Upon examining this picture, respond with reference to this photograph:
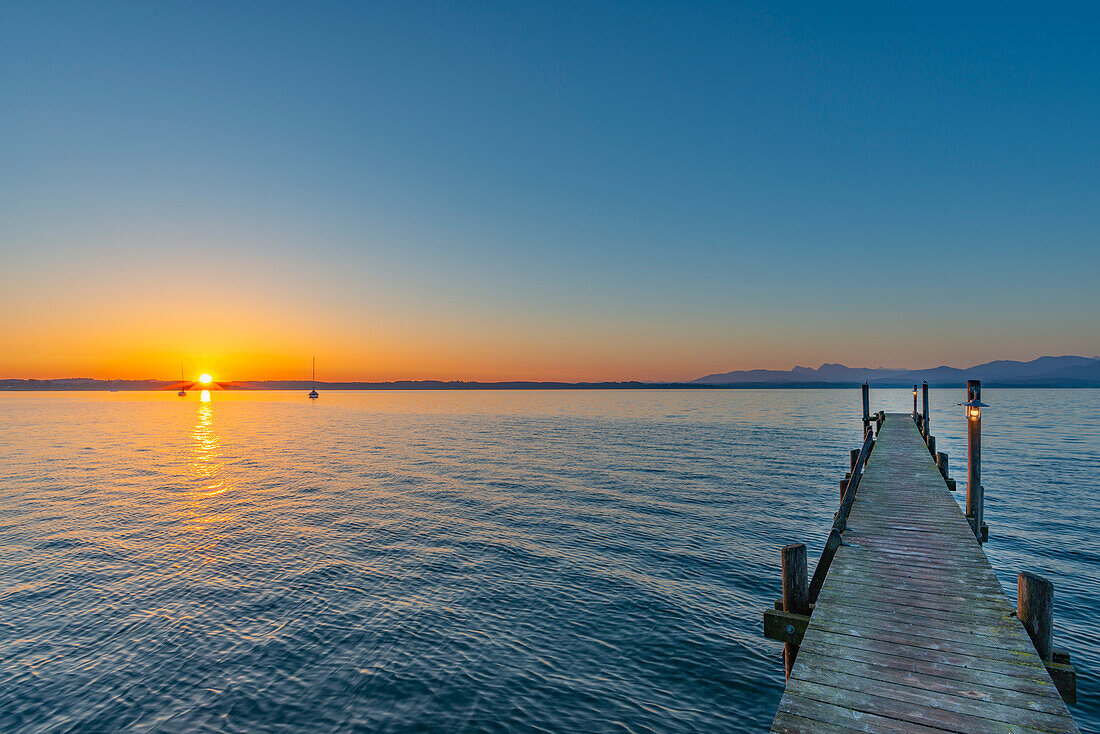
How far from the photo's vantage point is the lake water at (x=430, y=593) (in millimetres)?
9148

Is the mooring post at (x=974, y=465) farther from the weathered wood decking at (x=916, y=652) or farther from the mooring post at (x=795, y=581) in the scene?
the mooring post at (x=795, y=581)

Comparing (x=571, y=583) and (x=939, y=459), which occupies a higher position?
(x=939, y=459)

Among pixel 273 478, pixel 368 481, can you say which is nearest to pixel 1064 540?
pixel 368 481

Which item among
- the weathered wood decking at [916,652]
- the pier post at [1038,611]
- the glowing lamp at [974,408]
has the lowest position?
the weathered wood decking at [916,652]

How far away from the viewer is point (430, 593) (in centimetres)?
1372

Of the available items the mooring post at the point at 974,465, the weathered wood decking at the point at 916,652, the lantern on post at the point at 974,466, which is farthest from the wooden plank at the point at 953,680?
the lantern on post at the point at 974,466

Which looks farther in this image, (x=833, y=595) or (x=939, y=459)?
(x=939, y=459)

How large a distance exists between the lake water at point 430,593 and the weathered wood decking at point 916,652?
2.73m

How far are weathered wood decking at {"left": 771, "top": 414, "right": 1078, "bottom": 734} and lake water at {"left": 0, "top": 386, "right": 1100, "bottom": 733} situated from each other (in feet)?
8.95

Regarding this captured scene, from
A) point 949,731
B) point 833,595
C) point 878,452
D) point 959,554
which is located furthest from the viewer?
point 878,452

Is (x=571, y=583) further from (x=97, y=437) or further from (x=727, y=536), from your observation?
(x=97, y=437)

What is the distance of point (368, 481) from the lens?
3002cm

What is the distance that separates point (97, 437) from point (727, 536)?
66504 mm

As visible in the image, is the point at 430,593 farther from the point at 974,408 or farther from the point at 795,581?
the point at 974,408
